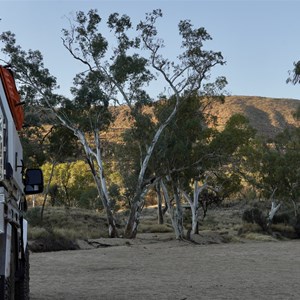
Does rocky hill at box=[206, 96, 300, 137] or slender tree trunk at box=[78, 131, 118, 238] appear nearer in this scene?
slender tree trunk at box=[78, 131, 118, 238]

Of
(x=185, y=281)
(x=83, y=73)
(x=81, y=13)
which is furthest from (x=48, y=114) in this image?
(x=185, y=281)

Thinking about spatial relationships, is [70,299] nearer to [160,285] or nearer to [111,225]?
[160,285]

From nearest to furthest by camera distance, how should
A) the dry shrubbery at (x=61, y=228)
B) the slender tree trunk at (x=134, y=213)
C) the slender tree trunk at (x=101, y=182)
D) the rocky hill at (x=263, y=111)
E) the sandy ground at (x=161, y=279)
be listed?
the sandy ground at (x=161, y=279), the dry shrubbery at (x=61, y=228), the slender tree trunk at (x=134, y=213), the slender tree trunk at (x=101, y=182), the rocky hill at (x=263, y=111)

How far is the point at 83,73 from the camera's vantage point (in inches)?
1236

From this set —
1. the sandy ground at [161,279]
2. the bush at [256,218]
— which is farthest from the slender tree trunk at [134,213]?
the bush at [256,218]

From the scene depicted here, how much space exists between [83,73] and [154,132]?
17.3 ft

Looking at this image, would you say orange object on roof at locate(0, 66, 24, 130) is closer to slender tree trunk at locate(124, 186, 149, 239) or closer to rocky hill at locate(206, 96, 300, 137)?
slender tree trunk at locate(124, 186, 149, 239)

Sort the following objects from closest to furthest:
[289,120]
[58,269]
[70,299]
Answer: [70,299] → [58,269] → [289,120]

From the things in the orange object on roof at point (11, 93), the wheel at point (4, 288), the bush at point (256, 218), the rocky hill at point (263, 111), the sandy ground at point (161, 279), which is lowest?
the bush at point (256, 218)

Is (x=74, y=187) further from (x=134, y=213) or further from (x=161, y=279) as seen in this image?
(x=161, y=279)

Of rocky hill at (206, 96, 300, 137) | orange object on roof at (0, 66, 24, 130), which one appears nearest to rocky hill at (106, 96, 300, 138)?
rocky hill at (206, 96, 300, 137)

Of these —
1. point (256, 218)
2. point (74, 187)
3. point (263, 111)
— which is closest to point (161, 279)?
point (256, 218)

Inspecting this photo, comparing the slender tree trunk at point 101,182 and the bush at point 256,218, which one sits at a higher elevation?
the slender tree trunk at point 101,182

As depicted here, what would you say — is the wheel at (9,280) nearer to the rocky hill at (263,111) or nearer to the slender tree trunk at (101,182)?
the slender tree trunk at (101,182)
